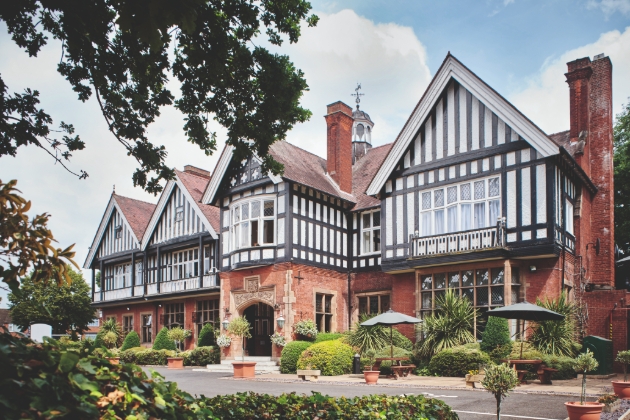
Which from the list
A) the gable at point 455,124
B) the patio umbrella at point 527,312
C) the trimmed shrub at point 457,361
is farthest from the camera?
the gable at point 455,124

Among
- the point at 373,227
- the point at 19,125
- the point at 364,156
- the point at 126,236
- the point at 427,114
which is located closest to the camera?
the point at 19,125

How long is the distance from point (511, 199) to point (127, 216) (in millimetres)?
24618

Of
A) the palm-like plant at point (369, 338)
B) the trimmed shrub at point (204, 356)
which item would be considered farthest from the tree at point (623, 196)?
the trimmed shrub at point (204, 356)

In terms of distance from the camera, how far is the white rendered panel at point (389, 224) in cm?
2373

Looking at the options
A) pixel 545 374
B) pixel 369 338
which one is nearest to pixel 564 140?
pixel 369 338

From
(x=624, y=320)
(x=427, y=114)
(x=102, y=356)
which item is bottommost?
(x=624, y=320)

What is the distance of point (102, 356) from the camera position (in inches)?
131

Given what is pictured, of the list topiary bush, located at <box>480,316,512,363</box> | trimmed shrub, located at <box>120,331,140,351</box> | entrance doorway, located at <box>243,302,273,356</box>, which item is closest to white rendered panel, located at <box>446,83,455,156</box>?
topiary bush, located at <box>480,316,512,363</box>

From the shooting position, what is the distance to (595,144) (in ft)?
80.1

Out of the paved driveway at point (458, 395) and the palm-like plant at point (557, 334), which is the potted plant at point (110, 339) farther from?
the palm-like plant at point (557, 334)

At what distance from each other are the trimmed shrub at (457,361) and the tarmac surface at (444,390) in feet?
2.55

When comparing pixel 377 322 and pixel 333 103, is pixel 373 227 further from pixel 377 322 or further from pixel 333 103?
pixel 377 322

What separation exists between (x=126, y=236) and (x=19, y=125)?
29.7 meters

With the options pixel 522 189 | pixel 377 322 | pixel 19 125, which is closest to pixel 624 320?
pixel 522 189
